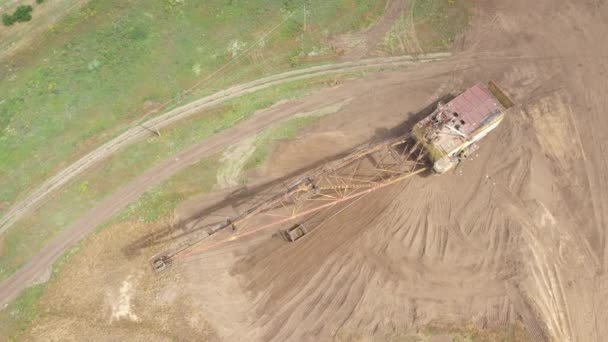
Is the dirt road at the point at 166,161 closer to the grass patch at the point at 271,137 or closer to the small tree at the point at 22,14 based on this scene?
the grass patch at the point at 271,137

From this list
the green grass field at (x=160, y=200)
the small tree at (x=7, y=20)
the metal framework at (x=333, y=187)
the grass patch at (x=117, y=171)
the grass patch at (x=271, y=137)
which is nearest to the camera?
the green grass field at (x=160, y=200)

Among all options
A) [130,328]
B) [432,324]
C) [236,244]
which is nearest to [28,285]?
[130,328]

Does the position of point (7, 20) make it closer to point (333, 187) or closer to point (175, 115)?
point (175, 115)

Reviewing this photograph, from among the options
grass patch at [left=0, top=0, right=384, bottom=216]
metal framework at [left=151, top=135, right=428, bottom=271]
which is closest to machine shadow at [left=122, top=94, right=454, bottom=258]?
metal framework at [left=151, top=135, right=428, bottom=271]

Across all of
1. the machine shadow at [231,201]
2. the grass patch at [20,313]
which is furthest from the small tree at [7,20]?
the machine shadow at [231,201]

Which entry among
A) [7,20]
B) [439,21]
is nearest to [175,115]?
[7,20]

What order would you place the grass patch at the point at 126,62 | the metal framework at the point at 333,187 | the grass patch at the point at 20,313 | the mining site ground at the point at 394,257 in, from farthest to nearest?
the grass patch at the point at 126,62, the metal framework at the point at 333,187, the grass patch at the point at 20,313, the mining site ground at the point at 394,257
